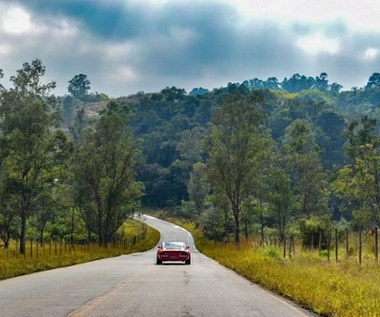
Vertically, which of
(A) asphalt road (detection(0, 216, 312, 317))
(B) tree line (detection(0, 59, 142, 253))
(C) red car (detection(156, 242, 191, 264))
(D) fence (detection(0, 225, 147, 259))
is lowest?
(D) fence (detection(0, 225, 147, 259))

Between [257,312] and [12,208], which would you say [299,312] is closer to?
[257,312]

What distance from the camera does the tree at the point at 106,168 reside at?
62.8 m

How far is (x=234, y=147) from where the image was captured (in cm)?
5953

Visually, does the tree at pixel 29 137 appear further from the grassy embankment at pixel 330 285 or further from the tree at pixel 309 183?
the tree at pixel 309 183

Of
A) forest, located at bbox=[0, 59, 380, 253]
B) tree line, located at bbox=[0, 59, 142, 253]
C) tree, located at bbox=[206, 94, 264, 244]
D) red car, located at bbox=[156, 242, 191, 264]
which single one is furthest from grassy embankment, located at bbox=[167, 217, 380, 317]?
tree, located at bbox=[206, 94, 264, 244]

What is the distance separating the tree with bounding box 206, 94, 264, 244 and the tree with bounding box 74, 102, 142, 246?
32.2 feet

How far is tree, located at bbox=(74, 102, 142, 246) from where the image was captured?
2474 inches

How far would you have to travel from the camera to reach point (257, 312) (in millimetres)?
11219

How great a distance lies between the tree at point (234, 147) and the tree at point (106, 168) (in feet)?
32.2

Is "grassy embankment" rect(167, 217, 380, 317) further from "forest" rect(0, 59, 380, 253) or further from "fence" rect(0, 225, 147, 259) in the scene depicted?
"forest" rect(0, 59, 380, 253)

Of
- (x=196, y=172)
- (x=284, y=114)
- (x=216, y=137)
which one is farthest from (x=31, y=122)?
(x=284, y=114)

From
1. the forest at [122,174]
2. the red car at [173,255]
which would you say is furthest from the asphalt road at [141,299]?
the forest at [122,174]

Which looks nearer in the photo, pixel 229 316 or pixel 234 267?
pixel 229 316

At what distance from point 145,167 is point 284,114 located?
43148mm
